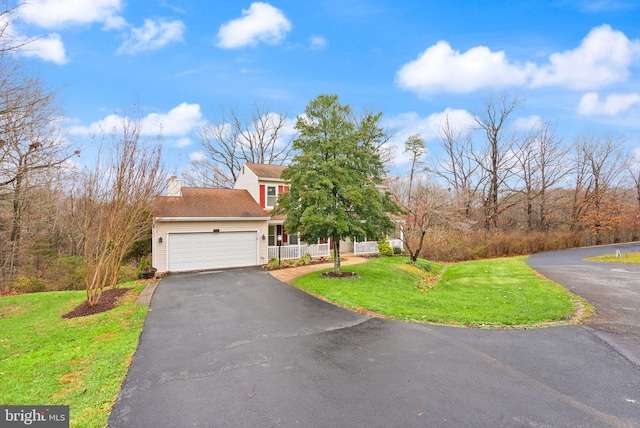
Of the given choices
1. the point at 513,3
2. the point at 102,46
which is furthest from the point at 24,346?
the point at 513,3

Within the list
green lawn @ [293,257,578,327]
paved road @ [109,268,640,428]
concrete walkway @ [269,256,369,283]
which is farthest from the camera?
concrete walkway @ [269,256,369,283]

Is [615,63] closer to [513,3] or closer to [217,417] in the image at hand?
[513,3]

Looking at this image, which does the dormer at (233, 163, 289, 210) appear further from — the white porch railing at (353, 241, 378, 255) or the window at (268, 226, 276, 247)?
the white porch railing at (353, 241, 378, 255)

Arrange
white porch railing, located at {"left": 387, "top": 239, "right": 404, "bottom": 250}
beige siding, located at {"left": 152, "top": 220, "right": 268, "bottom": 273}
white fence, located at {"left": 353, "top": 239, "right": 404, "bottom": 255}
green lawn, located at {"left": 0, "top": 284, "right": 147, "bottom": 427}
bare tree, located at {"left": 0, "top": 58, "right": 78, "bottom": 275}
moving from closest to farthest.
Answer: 1. green lawn, located at {"left": 0, "top": 284, "right": 147, "bottom": 427}
2. bare tree, located at {"left": 0, "top": 58, "right": 78, "bottom": 275}
3. beige siding, located at {"left": 152, "top": 220, "right": 268, "bottom": 273}
4. white fence, located at {"left": 353, "top": 239, "right": 404, "bottom": 255}
5. white porch railing, located at {"left": 387, "top": 239, "right": 404, "bottom": 250}

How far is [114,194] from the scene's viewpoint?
28.8 ft

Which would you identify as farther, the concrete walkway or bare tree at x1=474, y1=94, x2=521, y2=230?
bare tree at x1=474, y1=94, x2=521, y2=230

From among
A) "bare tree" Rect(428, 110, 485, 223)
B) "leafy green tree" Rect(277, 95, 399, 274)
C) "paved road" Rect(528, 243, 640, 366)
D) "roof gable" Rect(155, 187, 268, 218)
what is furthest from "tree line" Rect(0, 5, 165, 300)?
"bare tree" Rect(428, 110, 485, 223)

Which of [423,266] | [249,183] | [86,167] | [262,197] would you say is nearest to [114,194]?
[86,167]

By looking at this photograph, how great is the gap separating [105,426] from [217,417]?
115 cm

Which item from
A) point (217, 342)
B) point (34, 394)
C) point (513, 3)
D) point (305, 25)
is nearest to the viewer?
point (34, 394)

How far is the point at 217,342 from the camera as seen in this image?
234 inches

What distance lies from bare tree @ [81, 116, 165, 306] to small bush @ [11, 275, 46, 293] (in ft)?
27.4

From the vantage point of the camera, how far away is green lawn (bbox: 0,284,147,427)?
3877 millimetres

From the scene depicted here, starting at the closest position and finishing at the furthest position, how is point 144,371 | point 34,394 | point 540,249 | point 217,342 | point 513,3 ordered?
point 34,394
point 144,371
point 217,342
point 513,3
point 540,249
